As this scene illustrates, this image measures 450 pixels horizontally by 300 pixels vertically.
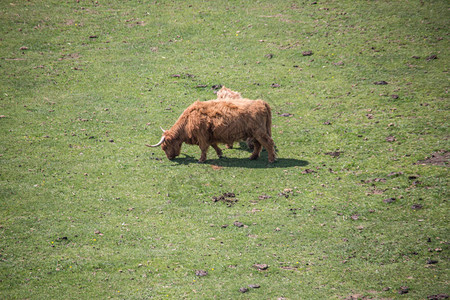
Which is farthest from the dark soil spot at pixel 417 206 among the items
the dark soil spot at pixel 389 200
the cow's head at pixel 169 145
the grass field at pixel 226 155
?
the cow's head at pixel 169 145

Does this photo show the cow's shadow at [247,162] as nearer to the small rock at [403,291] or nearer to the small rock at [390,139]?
the small rock at [390,139]

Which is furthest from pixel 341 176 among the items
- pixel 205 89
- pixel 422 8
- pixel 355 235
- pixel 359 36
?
pixel 422 8

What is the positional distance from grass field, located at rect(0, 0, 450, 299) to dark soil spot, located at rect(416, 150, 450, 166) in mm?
66

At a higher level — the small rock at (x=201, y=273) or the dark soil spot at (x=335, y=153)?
the dark soil spot at (x=335, y=153)

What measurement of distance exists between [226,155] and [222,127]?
1.39 meters

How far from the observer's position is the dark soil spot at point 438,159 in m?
12.7

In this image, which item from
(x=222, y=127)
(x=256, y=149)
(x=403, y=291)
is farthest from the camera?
(x=256, y=149)

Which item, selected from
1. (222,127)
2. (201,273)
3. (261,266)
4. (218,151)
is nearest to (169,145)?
(218,151)

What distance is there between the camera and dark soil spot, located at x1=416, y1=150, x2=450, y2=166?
1272cm

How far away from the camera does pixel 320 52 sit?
65.4ft

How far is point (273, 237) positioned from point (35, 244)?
5.23 metres

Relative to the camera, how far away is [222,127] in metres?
13.8

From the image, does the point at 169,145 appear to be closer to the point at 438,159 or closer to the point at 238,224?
the point at 238,224

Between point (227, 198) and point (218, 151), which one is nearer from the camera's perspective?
point (227, 198)
